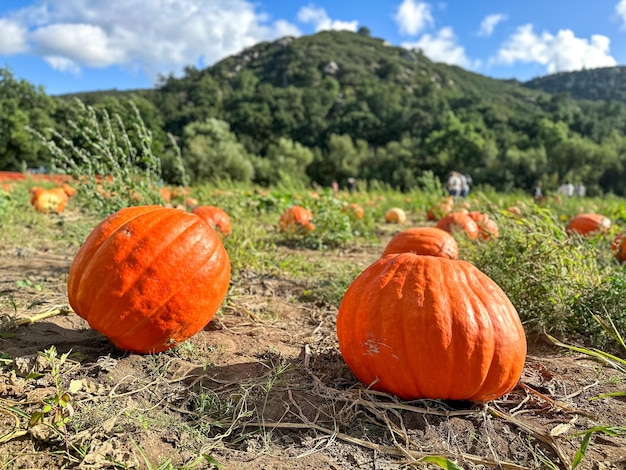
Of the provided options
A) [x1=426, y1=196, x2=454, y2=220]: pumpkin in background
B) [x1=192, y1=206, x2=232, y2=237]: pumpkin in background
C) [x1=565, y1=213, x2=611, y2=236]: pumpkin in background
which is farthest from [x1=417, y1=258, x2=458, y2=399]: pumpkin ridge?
[x1=426, y1=196, x2=454, y2=220]: pumpkin in background

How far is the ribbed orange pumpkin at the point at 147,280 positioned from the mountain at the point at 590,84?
11620 centimetres

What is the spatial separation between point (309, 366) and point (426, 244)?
2.06m

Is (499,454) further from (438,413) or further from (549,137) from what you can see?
(549,137)

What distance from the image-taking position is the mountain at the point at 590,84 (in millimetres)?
101562

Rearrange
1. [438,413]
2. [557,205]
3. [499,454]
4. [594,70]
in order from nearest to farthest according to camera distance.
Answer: [499,454] < [438,413] < [557,205] < [594,70]

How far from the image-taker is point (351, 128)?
63219 mm

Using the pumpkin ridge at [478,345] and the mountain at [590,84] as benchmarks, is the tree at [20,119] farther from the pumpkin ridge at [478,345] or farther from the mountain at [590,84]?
the mountain at [590,84]

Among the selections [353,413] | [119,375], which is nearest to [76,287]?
[119,375]

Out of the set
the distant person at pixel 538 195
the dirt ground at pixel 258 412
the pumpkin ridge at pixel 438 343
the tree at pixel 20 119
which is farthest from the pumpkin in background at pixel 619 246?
the tree at pixel 20 119

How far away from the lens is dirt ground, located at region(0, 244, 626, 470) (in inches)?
63.9

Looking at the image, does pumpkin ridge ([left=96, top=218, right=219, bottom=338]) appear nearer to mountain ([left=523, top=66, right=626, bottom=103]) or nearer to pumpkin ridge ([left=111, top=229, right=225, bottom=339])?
pumpkin ridge ([left=111, top=229, right=225, bottom=339])

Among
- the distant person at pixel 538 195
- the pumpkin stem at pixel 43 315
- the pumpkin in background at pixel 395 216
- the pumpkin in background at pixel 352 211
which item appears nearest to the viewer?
the pumpkin stem at pixel 43 315

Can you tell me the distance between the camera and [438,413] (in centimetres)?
191

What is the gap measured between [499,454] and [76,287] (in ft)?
6.52
